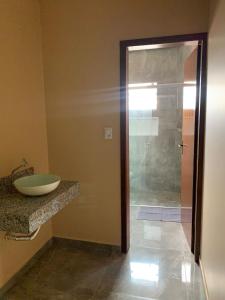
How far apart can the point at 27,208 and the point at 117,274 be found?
3.73ft

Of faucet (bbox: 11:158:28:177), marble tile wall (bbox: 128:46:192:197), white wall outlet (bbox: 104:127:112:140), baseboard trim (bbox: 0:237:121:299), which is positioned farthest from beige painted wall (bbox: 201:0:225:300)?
marble tile wall (bbox: 128:46:192:197)

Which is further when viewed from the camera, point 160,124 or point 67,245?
point 160,124

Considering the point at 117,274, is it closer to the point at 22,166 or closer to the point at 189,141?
the point at 22,166

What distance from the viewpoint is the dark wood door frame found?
2.14m

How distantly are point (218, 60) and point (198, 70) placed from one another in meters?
0.64

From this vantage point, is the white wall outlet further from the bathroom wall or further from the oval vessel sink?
the bathroom wall

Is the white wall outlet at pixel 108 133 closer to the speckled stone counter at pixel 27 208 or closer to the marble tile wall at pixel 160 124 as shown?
the speckled stone counter at pixel 27 208

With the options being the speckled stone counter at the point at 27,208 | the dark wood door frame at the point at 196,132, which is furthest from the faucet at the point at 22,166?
the dark wood door frame at the point at 196,132

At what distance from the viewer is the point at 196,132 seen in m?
2.31

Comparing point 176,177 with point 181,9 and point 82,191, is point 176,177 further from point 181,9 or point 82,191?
point 181,9

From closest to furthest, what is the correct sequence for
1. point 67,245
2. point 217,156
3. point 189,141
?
point 217,156
point 189,141
point 67,245

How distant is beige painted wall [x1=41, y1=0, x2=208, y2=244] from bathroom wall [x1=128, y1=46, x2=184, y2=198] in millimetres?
1576

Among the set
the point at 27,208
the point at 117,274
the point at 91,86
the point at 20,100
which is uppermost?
the point at 91,86

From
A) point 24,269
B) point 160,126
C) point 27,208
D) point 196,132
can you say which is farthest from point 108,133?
point 160,126
